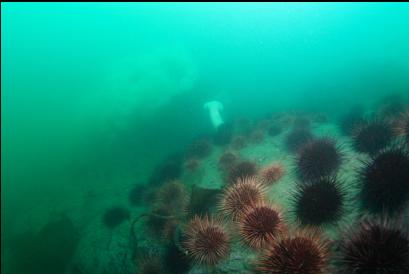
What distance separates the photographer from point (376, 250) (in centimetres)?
401

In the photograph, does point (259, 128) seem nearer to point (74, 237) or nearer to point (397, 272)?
point (74, 237)

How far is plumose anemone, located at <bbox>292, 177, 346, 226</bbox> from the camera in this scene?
615 centimetres

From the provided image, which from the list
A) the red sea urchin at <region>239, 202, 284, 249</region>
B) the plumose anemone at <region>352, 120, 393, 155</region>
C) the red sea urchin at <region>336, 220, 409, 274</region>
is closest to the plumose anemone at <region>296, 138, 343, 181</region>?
the plumose anemone at <region>352, 120, 393, 155</region>

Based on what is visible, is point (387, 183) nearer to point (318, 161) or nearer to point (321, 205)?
point (321, 205)

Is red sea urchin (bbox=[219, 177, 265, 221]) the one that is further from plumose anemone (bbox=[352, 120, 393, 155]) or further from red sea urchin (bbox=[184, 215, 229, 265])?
plumose anemone (bbox=[352, 120, 393, 155])

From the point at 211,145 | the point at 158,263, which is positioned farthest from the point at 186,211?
the point at 211,145

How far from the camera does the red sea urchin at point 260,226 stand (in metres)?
6.12

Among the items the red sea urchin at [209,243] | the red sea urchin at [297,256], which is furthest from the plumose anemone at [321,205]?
the red sea urchin at [209,243]

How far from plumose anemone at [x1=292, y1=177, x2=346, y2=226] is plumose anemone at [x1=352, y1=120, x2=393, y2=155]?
2.69 meters

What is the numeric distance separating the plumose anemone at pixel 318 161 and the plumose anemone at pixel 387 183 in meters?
1.90

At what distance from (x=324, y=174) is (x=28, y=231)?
22036 millimetres

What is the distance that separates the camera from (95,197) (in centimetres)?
2020

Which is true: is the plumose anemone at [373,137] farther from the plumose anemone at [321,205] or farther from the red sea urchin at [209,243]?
the red sea urchin at [209,243]

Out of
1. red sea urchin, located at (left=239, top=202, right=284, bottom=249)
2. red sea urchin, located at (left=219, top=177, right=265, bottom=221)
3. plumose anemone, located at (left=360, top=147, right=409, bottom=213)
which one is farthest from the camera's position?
red sea urchin, located at (left=219, top=177, right=265, bottom=221)
